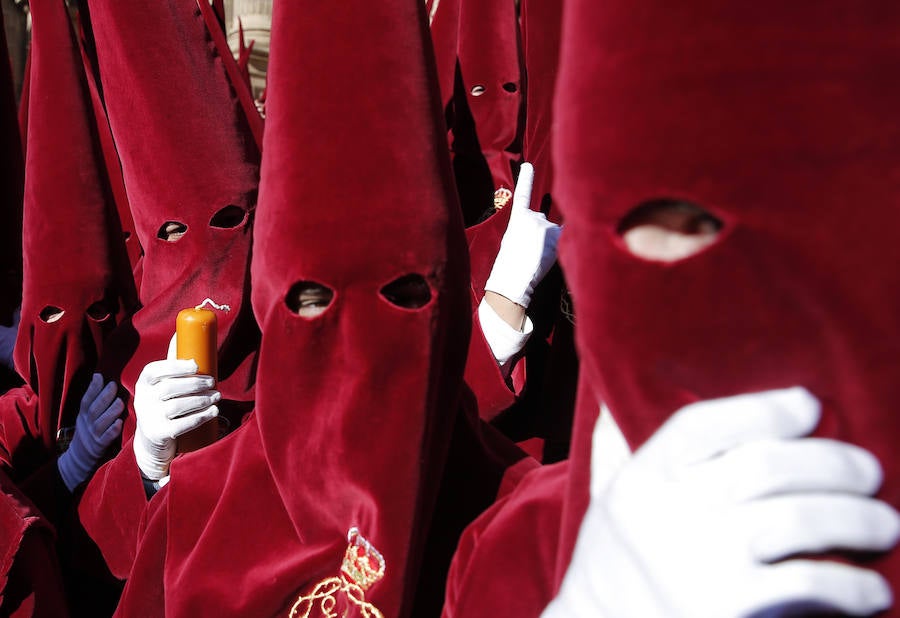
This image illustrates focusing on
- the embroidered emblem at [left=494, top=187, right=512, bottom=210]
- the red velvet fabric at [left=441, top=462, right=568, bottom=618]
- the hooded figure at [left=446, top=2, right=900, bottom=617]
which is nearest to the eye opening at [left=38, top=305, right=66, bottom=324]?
the embroidered emblem at [left=494, top=187, right=512, bottom=210]

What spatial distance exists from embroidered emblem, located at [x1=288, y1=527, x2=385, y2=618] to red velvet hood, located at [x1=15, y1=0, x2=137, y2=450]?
1.34m

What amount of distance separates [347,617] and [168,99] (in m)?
1.49

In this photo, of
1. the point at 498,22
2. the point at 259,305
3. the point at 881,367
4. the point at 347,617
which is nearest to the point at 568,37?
the point at 881,367

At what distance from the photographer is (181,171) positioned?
202cm

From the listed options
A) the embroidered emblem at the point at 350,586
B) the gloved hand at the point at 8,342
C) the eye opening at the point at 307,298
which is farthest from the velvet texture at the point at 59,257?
the embroidered emblem at the point at 350,586

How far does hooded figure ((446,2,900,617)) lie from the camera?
61 cm

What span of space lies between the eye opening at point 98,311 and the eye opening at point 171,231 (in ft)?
1.00

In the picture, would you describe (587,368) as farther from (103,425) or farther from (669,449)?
(103,425)

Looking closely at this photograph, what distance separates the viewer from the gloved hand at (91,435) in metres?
1.99

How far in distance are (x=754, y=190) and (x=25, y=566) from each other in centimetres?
150

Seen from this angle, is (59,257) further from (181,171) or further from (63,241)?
(181,171)

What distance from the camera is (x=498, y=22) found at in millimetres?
2992

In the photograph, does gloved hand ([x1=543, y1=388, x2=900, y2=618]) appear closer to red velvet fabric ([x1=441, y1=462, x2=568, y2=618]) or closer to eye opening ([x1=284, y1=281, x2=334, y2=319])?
red velvet fabric ([x1=441, y1=462, x2=568, y2=618])

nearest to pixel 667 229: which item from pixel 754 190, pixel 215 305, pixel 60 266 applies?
pixel 754 190
